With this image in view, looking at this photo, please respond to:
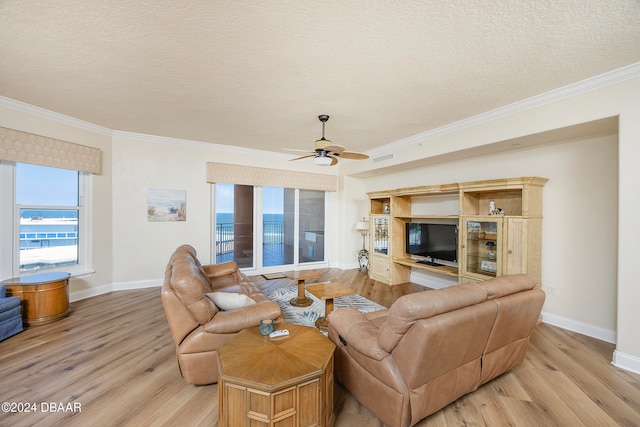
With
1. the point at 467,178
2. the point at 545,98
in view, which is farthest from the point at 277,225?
the point at 545,98

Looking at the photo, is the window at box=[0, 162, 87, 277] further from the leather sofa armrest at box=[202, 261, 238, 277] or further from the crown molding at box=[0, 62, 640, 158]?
the leather sofa armrest at box=[202, 261, 238, 277]

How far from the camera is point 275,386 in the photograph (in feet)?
4.36

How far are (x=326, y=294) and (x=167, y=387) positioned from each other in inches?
68.3

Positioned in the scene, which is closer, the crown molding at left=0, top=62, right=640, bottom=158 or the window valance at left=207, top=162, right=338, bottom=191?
the crown molding at left=0, top=62, right=640, bottom=158

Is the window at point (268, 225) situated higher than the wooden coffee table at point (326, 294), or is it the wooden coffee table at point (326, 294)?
the window at point (268, 225)

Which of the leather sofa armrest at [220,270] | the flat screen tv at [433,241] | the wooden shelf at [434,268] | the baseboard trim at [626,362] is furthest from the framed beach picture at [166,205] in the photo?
the baseboard trim at [626,362]

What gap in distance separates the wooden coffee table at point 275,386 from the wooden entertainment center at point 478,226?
301 centimetres

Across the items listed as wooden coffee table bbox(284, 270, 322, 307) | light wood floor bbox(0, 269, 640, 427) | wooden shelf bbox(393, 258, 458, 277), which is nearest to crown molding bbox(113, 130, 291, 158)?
wooden coffee table bbox(284, 270, 322, 307)

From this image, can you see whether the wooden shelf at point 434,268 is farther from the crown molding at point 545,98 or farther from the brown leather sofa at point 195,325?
the brown leather sofa at point 195,325

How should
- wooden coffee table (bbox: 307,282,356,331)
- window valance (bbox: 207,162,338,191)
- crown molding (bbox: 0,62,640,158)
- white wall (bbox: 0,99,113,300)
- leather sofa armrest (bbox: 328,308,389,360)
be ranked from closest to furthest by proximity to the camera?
leather sofa armrest (bbox: 328,308,389,360)
crown molding (bbox: 0,62,640,158)
wooden coffee table (bbox: 307,282,356,331)
white wall (bbox: 0,99,113,300)
window valance (bbox: 207,162,338,191)

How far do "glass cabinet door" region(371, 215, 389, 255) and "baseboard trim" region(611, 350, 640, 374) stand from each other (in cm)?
326

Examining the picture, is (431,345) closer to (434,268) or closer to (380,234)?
(434,268)

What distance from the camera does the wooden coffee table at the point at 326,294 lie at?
10.3 ft

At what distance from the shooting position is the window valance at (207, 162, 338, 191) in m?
5.23
